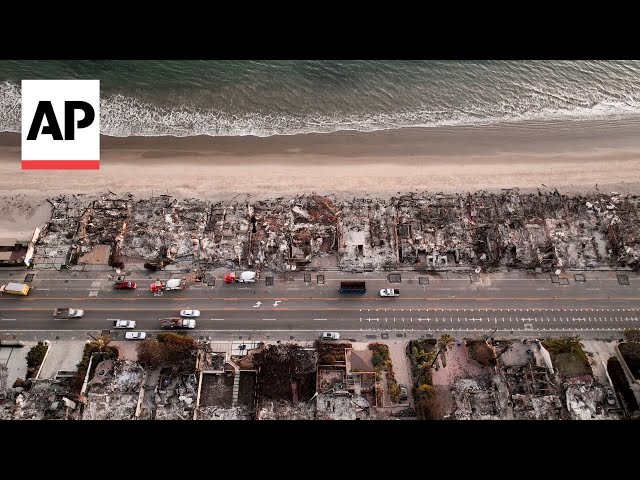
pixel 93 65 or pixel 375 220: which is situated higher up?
pixel 93 65

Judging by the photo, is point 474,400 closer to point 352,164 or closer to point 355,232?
point 355,232

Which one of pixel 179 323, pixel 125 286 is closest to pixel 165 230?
pixel 125 286

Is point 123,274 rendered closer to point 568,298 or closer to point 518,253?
point 518,253

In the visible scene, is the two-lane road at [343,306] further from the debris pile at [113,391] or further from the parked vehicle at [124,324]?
the debris pile at [113,391]

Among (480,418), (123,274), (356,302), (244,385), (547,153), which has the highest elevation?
(547,153)

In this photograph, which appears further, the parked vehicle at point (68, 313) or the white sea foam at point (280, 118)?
the white sea foam at point (280, 118)

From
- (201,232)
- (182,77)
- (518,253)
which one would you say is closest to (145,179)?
(201,232)

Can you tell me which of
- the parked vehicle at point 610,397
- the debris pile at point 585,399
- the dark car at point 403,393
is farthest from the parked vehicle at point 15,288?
the parked vehicle at point 610,397
